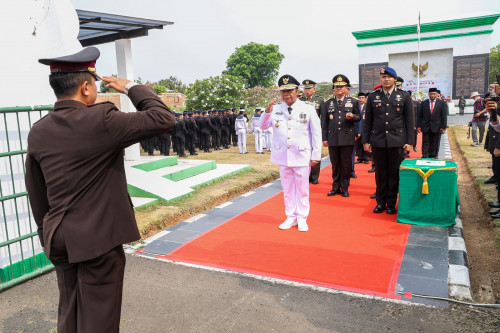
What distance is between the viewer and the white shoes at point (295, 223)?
4.89m

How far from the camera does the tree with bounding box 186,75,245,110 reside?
2359cm

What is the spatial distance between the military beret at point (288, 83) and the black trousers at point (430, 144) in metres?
5.76

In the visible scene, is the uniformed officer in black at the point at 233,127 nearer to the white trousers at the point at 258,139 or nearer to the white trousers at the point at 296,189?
the white trousers at the point at 258,139

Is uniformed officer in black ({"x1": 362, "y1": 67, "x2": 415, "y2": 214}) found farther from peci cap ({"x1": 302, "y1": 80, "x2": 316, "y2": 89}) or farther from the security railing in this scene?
the security railing

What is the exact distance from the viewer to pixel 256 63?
63688 mm

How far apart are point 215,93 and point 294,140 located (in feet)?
64.7

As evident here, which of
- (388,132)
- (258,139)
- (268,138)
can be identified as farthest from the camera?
(268,138)

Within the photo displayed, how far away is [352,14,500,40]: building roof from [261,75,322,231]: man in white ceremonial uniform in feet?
105

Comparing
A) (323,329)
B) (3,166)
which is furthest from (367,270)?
(3,166)

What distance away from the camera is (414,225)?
499cm

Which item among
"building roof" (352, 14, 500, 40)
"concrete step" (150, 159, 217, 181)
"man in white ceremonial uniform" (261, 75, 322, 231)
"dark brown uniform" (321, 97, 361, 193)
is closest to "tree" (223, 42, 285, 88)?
"building roof" (352, 14, 500, 40)

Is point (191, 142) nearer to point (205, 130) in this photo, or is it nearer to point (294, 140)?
point (205, 130)

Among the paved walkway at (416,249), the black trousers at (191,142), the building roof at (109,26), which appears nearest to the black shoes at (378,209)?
the paved walkway at (416,249)

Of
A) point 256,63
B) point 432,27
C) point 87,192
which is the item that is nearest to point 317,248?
point 87,192
